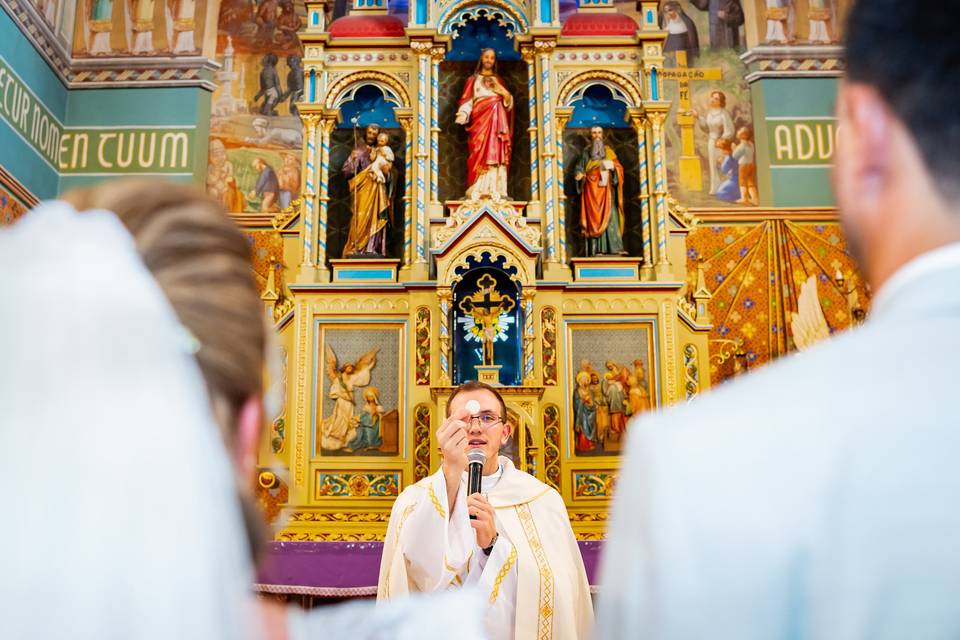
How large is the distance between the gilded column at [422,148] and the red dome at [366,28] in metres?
0.42

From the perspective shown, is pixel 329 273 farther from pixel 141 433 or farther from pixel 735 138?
pixel 141 433

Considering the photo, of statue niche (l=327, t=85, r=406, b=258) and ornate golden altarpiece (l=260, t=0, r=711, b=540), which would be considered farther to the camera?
statue niche (l=327, t=85, r=406, b=258)

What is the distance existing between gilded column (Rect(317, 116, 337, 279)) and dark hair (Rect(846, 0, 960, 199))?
740 centimetres

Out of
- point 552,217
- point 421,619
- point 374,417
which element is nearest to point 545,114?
point 552,217

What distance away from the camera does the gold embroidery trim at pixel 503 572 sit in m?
4.34

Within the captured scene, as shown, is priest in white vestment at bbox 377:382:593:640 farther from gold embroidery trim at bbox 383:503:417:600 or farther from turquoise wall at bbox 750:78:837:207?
turquoise wall at bbox 750:78:837:207

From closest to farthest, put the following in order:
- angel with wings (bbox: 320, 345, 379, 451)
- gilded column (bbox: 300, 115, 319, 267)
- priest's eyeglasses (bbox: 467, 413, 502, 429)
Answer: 1. priest's eyeglasses (bbox: 467, 413, 502, 429)
2. angel with wings (bbox: 320, 345, 379, 451)
3. gilded column (bbox: 300, 115, 319, 267)

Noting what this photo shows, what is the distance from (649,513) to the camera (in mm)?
988

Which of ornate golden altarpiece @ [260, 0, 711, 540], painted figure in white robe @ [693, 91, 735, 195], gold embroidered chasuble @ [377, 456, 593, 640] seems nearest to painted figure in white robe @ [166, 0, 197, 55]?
ornate golden altarpiece @ [260, 0, 711, 540]

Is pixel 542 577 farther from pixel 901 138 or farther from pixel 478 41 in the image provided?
pixel 478 41

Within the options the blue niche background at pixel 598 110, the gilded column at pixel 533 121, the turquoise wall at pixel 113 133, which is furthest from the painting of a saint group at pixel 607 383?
the turquoise wall at pixel 113 133

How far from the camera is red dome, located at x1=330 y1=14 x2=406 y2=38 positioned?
351 inches

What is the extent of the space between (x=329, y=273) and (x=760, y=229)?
13.4ft

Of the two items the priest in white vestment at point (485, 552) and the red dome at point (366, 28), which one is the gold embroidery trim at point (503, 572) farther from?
the red dome at point (366, 28)
